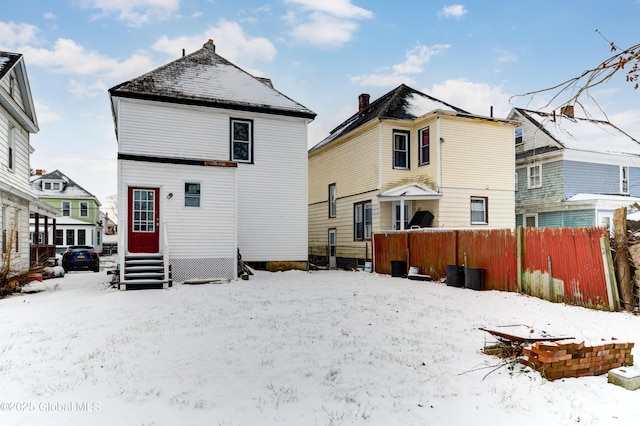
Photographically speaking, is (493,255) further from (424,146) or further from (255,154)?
(255,154)

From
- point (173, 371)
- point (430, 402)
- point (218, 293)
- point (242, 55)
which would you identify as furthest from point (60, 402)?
point (242, 55)

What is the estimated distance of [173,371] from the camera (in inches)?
190

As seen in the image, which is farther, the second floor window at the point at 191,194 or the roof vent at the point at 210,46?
the roof vent at the point at 210,46

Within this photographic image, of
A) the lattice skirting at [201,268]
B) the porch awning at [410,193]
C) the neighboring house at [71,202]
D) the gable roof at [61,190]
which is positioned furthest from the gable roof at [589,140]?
the gable roof at [61,190]

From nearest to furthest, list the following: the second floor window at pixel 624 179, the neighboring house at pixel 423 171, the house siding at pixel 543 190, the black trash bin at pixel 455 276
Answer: the black trash bin at pixel 455 276 < the neighboring house at pixel 423 171 < the house siding at pixel 543 190 < the second floor window at pixel 624 179

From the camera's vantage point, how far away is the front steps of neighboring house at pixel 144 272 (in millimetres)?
11875

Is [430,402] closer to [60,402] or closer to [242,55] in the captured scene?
[60,402]

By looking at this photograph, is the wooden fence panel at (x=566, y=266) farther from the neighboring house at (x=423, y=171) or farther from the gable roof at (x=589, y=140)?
the gable roof at (x=589, y=140)

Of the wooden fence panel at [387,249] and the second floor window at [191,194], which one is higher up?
the second floor window at [191,194]

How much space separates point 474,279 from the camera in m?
11.5

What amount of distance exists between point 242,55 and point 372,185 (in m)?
10.4

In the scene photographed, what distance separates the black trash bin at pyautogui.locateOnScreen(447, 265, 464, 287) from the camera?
12123mm

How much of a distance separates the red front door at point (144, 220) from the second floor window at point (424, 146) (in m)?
11.0

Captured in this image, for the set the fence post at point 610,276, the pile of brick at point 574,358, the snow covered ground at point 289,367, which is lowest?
the snow covered ground at point 289,367
